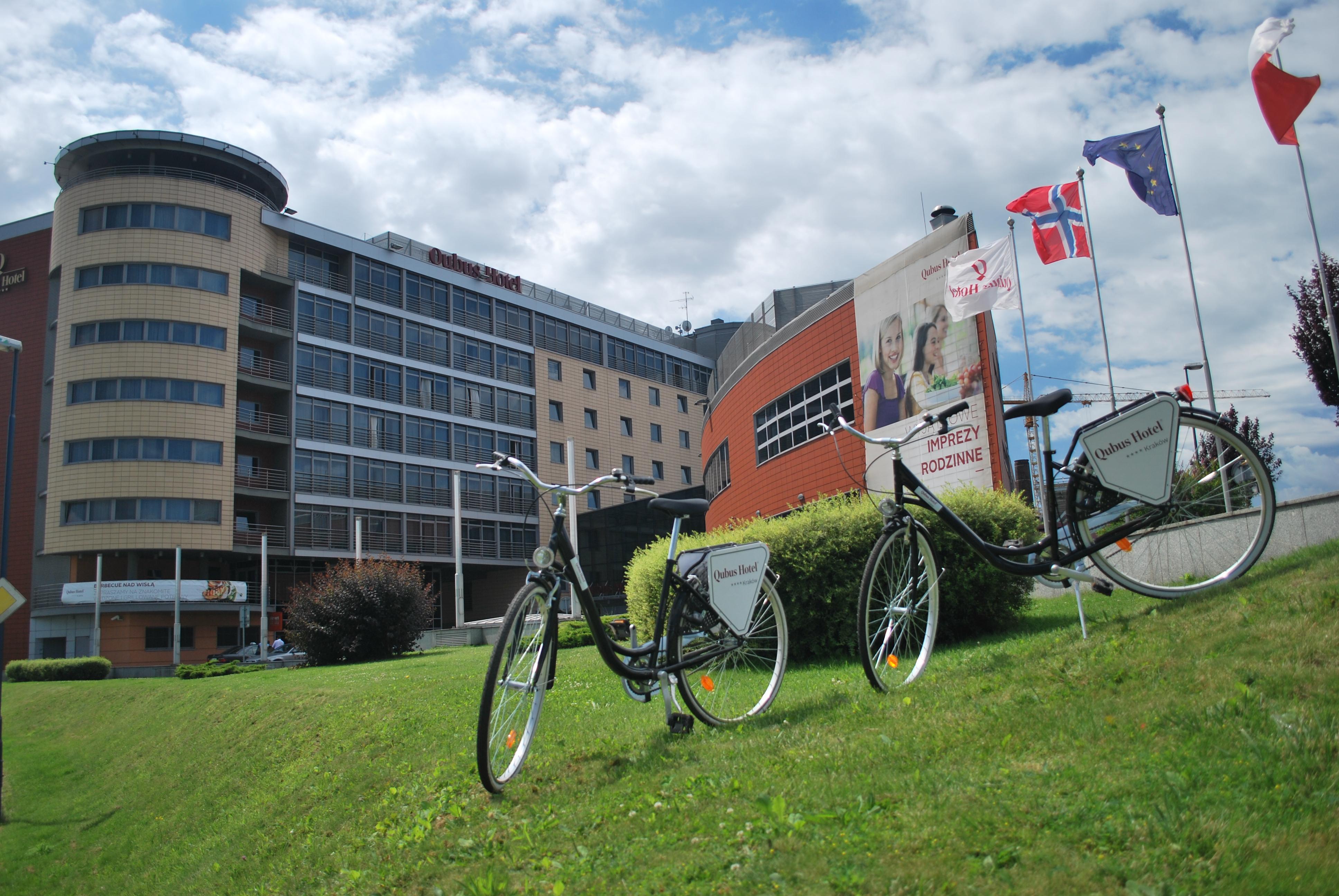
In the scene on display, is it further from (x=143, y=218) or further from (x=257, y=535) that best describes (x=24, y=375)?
(x=257, y=535)

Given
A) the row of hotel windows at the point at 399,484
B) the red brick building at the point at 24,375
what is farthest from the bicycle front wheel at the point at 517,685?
the red brick building at the point at 24,375

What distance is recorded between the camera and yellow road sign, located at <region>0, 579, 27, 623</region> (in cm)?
1700

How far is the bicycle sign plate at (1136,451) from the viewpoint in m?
5.13

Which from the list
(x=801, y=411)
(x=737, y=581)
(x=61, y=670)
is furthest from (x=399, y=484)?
(x=737, y=581)

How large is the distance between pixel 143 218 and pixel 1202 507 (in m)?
51.1

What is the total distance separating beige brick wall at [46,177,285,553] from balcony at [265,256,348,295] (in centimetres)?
161

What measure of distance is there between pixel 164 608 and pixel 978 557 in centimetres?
4285

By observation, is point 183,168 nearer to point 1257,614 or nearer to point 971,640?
point 971,640

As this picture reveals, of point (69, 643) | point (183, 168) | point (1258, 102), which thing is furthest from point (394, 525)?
point (1258, 102)

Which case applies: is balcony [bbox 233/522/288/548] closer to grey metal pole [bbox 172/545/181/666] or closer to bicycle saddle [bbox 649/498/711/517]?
grey metal pole [bbox 172/545/181/666]

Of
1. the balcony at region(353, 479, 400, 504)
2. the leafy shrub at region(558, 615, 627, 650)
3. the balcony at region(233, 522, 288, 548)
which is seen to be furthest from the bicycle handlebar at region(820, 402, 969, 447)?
the balcony at region(353, 479, 400, 504)

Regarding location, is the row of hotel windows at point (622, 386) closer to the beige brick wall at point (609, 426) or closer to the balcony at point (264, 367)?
the beige brick wall at point (609, 426)

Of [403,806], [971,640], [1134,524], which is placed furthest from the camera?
[971,640]

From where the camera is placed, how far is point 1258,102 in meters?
13.7
